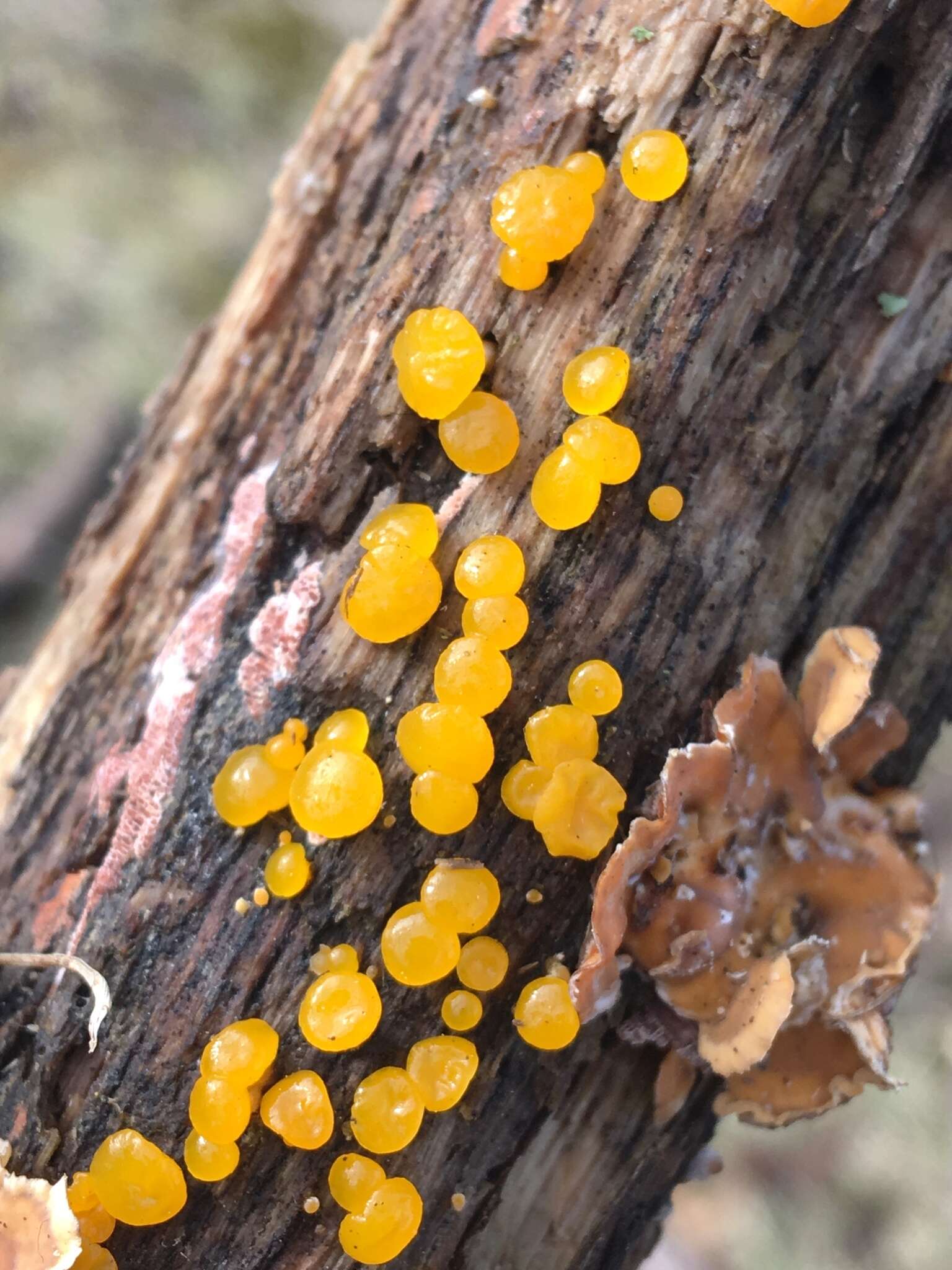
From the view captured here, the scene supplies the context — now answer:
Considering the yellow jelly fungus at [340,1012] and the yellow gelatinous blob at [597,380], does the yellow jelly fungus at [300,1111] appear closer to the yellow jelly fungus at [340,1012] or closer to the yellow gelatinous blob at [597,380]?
the yellow jelly fungus at [340,1012]

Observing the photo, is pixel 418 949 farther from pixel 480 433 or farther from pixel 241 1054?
pixel 480 433

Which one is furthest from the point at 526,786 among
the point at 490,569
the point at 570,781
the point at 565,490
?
the point at 565,490

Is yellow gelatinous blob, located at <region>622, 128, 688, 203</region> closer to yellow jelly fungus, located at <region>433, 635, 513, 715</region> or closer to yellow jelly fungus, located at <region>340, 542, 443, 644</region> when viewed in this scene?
yellow jelly fungus, located at <region>340, 542, 443, 644</region>

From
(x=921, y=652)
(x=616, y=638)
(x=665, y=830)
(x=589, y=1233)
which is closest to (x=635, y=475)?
(x=616, y=638)

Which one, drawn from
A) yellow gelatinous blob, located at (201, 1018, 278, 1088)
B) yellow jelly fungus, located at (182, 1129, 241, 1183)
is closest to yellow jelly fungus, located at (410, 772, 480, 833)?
yellow gelatinous blob, located at (201, 1018, 278, 1088)

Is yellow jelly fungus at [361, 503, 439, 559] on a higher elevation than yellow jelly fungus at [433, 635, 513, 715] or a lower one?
higher

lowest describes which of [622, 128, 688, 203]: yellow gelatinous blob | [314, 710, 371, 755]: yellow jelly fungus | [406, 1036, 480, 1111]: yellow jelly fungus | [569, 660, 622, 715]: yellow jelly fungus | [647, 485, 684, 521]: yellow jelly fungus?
[406, 1036, 480, 1111]: yellow jelly fungus

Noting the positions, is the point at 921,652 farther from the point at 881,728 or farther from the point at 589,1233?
the point at 589,1233
